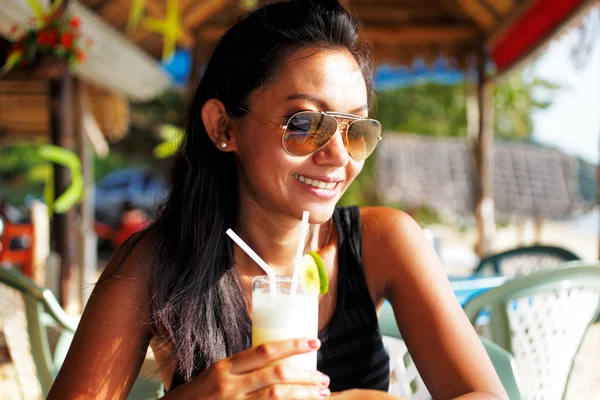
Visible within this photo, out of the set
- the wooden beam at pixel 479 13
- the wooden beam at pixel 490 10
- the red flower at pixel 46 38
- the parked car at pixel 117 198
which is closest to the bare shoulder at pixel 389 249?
the red flower at pixel 46 38

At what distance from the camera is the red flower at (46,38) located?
462 centimetres

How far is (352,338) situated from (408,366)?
374mm

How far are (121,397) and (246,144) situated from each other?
0.71 meters

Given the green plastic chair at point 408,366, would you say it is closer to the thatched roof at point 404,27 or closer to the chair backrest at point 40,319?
the chair backrest at point 40,319

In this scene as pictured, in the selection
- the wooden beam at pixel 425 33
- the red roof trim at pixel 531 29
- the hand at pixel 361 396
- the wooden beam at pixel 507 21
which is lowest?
the hand at pixel 361 396

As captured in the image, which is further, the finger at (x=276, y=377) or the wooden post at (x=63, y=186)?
the wooden post at (x=63, y=186)

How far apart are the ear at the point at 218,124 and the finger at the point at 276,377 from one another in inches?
30.7

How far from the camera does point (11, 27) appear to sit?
4613 millimetres

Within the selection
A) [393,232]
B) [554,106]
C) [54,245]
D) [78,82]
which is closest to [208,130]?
[393,232]

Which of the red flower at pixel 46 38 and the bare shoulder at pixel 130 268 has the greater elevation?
the red flower at pixel 46 38

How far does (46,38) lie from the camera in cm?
464

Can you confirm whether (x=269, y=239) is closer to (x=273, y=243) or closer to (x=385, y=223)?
(x=273, y=243)

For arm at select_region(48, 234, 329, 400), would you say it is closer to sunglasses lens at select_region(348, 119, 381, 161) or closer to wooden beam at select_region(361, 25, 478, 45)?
sunglasses lens at select_region(348, 119, 381, 161)

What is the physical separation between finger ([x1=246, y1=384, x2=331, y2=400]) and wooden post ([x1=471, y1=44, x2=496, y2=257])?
6.95 m
